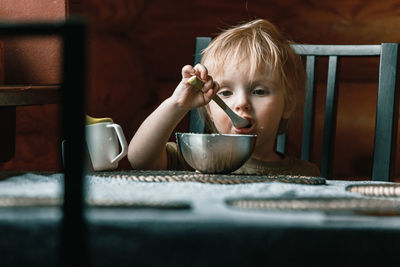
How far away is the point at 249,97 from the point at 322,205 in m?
0.88

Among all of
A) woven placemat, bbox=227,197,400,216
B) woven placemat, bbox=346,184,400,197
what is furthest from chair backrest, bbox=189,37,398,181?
woven placemat, bbox=227,197,400,216

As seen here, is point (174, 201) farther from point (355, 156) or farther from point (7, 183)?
point (355, 156)

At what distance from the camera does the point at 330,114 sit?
130cm

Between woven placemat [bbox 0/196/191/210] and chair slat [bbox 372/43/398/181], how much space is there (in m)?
0.87

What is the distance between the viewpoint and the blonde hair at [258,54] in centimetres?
129

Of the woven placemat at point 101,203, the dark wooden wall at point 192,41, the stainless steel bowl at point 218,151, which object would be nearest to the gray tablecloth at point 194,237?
the woven placemat at point 101,203

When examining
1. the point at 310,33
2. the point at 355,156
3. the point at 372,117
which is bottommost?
the point at 355,156

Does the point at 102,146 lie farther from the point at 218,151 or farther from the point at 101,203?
the point at 101,203

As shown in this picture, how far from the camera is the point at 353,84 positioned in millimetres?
2027

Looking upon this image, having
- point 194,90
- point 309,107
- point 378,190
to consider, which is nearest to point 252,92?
point 309,107

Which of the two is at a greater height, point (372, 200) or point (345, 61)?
point (345, 61)

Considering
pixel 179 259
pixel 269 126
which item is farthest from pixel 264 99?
pixel 179 259

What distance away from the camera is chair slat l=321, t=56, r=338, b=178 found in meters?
1.29

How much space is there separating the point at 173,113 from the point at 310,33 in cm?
110
